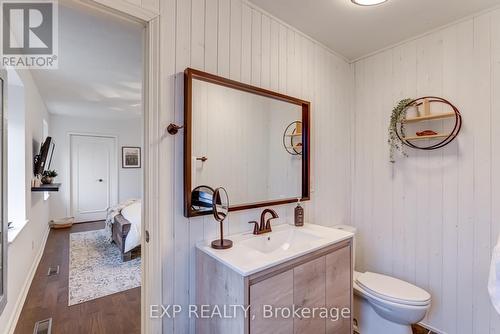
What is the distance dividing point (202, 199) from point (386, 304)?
1.45 m

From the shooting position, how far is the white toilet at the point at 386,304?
66.1 inches

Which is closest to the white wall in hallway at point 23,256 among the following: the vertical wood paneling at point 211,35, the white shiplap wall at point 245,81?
the white shiplap wall at point 245,81

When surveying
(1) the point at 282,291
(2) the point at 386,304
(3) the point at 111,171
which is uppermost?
(3) the point at 111,171

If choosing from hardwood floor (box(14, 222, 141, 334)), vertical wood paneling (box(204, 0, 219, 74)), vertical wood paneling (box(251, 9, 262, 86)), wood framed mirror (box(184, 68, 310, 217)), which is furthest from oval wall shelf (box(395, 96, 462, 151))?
hardwood floor (box(14, 222, 141, 334))

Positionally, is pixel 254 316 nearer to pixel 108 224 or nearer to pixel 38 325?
pixel 38 325

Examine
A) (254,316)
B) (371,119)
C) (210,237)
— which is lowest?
(254,316)

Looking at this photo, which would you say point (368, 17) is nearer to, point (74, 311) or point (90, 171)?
point (74, 311)

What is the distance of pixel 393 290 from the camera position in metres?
1.81

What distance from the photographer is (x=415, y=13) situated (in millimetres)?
1831

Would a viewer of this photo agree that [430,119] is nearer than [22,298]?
Yes

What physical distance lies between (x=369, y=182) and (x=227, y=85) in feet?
5.59

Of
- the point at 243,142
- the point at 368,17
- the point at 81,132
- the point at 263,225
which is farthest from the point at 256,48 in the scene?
the point at 81,132

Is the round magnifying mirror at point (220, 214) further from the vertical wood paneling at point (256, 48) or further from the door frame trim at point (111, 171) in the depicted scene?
the door frame trim at point (111, 171)

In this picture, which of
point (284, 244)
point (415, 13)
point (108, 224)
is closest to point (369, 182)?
point (284, 244)
